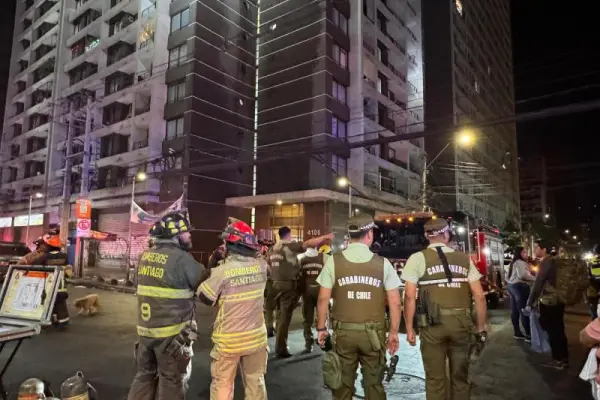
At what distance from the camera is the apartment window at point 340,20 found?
3141 centimetres

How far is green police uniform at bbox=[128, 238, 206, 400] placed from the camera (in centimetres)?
375

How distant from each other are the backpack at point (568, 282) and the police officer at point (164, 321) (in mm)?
6008

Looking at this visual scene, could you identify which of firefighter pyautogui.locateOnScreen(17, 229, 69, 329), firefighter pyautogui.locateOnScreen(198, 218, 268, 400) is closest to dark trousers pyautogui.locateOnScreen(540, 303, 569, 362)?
firefighter pyautogui.locateOnScreen(198, 218, 268, 400)

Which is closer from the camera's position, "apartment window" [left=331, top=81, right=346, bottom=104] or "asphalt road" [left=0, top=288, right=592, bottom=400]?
"asphalt road" [left=0, top=288, right=592, bottom=400]

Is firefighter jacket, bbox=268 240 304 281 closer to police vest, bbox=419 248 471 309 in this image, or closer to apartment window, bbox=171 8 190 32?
police vest, bbox=419 248 471 309

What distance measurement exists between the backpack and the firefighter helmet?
20.2ft

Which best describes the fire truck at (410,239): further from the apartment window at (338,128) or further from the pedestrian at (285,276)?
the apartment window at (338,128)

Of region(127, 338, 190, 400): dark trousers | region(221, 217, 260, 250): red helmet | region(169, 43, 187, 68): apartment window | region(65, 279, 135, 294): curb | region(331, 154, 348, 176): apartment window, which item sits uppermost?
region(169, 43, 187, 68): apartment window

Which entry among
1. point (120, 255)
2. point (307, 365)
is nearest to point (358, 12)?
point (120, 255)

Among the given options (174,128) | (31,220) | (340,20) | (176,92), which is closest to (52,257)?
(174,128)

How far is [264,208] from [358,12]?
1674 cm

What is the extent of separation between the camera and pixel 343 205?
28641 millimetres

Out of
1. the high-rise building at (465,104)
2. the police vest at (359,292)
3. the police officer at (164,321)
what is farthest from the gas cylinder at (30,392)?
the high-rise building at (465,104)

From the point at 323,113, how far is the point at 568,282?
77.7ft
